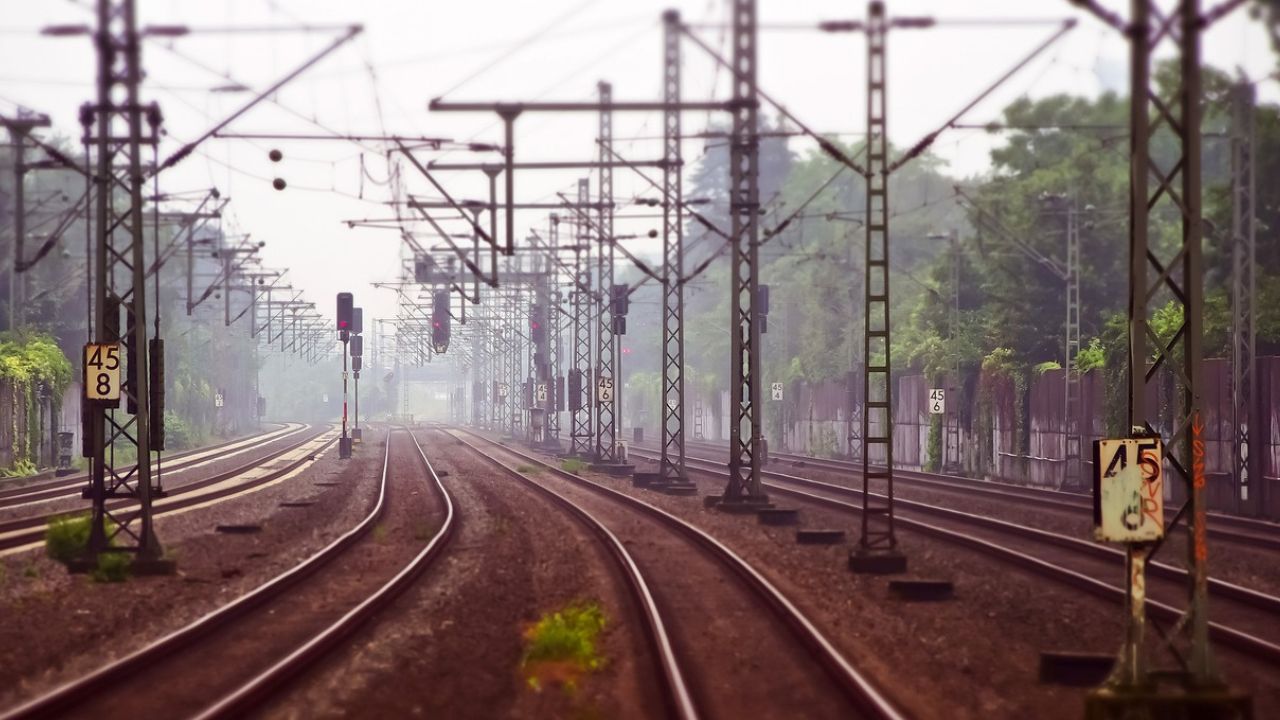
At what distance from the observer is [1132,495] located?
1106cm

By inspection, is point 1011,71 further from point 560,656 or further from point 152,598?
point 152,598

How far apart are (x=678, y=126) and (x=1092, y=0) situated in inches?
967

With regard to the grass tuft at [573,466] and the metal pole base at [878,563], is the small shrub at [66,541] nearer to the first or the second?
the metal pole base at [878,563]

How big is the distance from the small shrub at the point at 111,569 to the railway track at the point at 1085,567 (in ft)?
43.7

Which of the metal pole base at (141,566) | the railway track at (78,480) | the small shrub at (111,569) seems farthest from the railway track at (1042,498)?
the railway track at (78,480)

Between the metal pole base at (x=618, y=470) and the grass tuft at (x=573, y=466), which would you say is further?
the grass tuft at (x=573, y=466)

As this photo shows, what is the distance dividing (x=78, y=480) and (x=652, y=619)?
107ft

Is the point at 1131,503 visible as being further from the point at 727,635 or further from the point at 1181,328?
the point at 727,635

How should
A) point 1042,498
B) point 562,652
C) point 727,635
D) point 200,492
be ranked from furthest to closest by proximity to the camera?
1. point 200,492
2. point 1042,498
3. point 727,635
4. point 562,652

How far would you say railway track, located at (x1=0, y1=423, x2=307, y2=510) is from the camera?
35.6 meters

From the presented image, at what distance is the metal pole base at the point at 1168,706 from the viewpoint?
10391 millimetres

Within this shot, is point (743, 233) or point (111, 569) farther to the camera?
point (743, 233)

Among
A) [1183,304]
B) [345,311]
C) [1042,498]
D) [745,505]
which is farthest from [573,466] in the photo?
[1183,304]

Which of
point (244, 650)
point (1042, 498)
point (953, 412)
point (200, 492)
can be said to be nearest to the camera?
point (244, 650)
